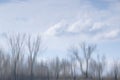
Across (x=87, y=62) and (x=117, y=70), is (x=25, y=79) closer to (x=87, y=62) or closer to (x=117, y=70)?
(x=87, y=62)

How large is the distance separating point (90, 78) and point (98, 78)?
10.6ft

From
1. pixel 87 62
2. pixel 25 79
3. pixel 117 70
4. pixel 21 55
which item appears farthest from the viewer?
pixel 117 70

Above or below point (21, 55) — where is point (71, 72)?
below

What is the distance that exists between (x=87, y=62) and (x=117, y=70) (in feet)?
40.6

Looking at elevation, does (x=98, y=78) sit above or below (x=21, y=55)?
below

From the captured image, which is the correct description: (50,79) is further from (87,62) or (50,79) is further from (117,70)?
(117,70)

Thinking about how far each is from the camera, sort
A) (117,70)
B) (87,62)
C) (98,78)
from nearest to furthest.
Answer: (87,62), (98,78), (117,70)

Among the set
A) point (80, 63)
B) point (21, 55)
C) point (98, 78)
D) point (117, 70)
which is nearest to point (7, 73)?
point (21, 55)

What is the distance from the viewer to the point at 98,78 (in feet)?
248

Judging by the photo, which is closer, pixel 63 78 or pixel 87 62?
pixel 87 62

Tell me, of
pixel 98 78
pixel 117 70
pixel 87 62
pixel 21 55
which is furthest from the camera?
pixel 117 70

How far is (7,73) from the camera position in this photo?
65.8 m

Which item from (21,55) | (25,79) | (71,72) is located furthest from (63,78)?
(21,55)

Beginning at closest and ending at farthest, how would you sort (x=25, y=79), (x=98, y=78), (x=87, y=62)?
(x=25, y=79) < (x=87, y=62) < (x=98, y=78)
